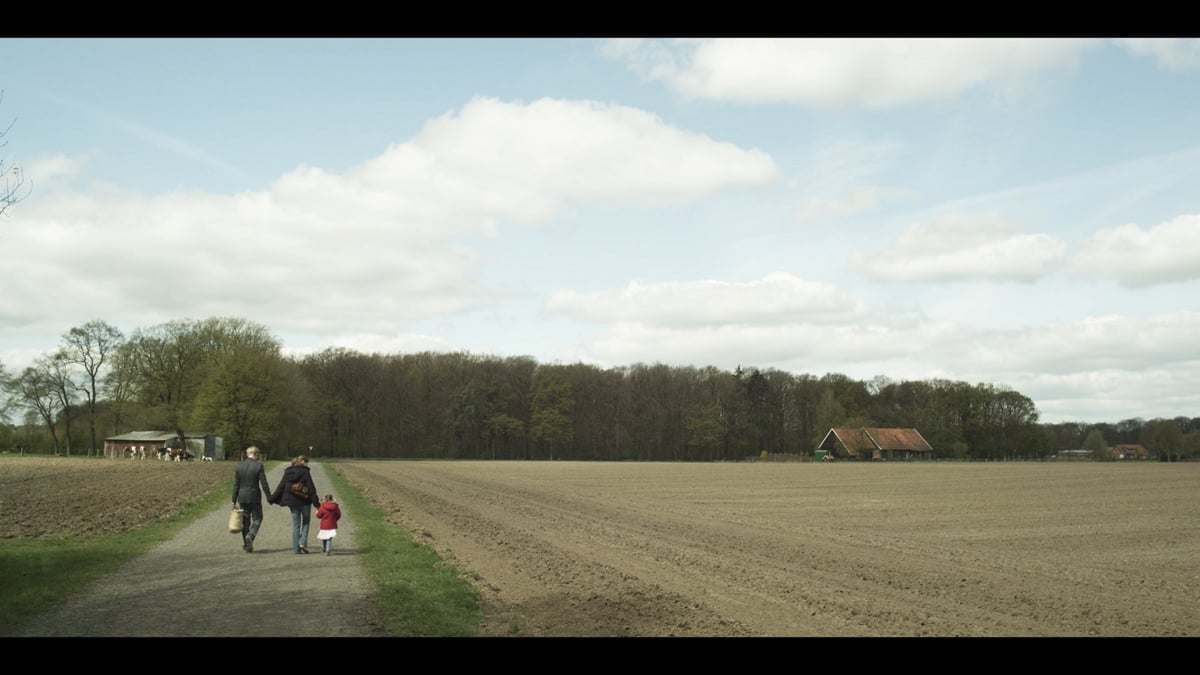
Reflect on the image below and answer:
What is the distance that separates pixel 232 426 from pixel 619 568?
246ft

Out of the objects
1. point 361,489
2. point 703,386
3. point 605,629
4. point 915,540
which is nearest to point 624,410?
point 703,386

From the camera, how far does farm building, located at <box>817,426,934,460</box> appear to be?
128 m

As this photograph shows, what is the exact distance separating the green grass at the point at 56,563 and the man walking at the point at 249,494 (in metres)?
1.91

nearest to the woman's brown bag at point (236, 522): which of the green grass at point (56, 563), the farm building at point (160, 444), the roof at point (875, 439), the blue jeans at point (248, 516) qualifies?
the blue jeans at point (248, 516)

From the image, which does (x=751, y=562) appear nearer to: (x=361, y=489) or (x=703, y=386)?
(x=361, y=489)

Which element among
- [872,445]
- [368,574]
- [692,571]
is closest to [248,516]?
[368,574]

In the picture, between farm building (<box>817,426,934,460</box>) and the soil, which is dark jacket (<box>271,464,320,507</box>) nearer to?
the soil

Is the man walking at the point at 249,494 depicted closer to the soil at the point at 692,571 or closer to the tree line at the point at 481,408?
the soil at the point at 692,571

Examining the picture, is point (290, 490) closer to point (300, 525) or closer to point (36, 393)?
point (300, 525)

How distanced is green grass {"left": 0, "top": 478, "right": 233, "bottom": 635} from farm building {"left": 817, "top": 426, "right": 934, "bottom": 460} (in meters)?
115

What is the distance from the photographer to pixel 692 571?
54.0 ft
